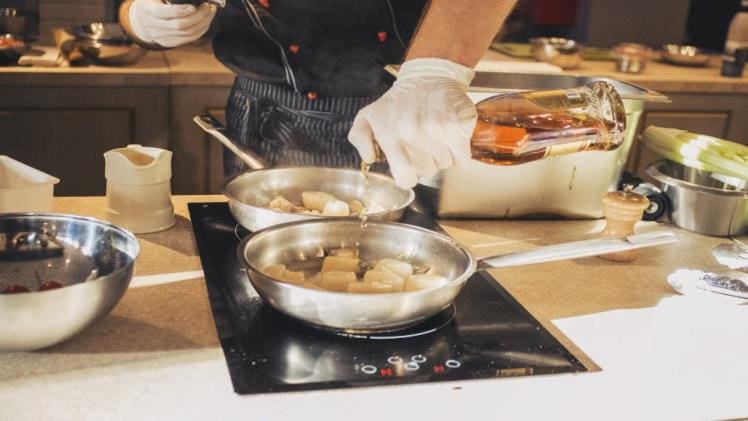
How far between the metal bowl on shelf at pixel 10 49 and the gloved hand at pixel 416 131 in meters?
2.35

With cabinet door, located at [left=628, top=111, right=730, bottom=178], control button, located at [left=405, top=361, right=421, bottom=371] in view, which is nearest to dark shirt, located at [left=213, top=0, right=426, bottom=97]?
control button, located at [left=405, top=361, right=421, bottom=371]

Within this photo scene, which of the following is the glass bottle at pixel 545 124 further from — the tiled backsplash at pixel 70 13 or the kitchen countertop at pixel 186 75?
the tiled backsplash at pixel 70 13

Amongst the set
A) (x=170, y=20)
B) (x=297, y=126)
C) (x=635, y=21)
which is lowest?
(x=297, y=126)

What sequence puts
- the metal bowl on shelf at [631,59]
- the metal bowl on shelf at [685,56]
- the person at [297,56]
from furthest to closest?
the metal bowl on shelf at [685,56], the metal bowl on shelf at [631,59], the person at [297,56]

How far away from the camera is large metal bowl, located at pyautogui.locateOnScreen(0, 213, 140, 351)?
113 centimetres

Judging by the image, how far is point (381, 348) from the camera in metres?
1.26

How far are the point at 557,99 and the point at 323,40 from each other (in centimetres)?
93

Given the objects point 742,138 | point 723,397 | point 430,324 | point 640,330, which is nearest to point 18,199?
point 430,324

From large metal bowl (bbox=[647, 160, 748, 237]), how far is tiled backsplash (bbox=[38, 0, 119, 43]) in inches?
115

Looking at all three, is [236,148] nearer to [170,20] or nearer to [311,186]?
[311,186]

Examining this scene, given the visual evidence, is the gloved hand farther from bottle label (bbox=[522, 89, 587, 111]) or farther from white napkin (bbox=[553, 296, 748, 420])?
white napkin (bbox=[553, 296, 748, 420])

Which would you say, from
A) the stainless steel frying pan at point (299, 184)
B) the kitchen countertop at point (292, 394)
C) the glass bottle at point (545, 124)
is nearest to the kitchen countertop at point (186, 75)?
the stainless steel frying pan at point (299, 184)

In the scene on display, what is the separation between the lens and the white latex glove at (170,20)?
2.09 metres

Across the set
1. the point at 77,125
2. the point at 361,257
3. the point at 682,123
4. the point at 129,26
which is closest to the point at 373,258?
the point at 361,257
